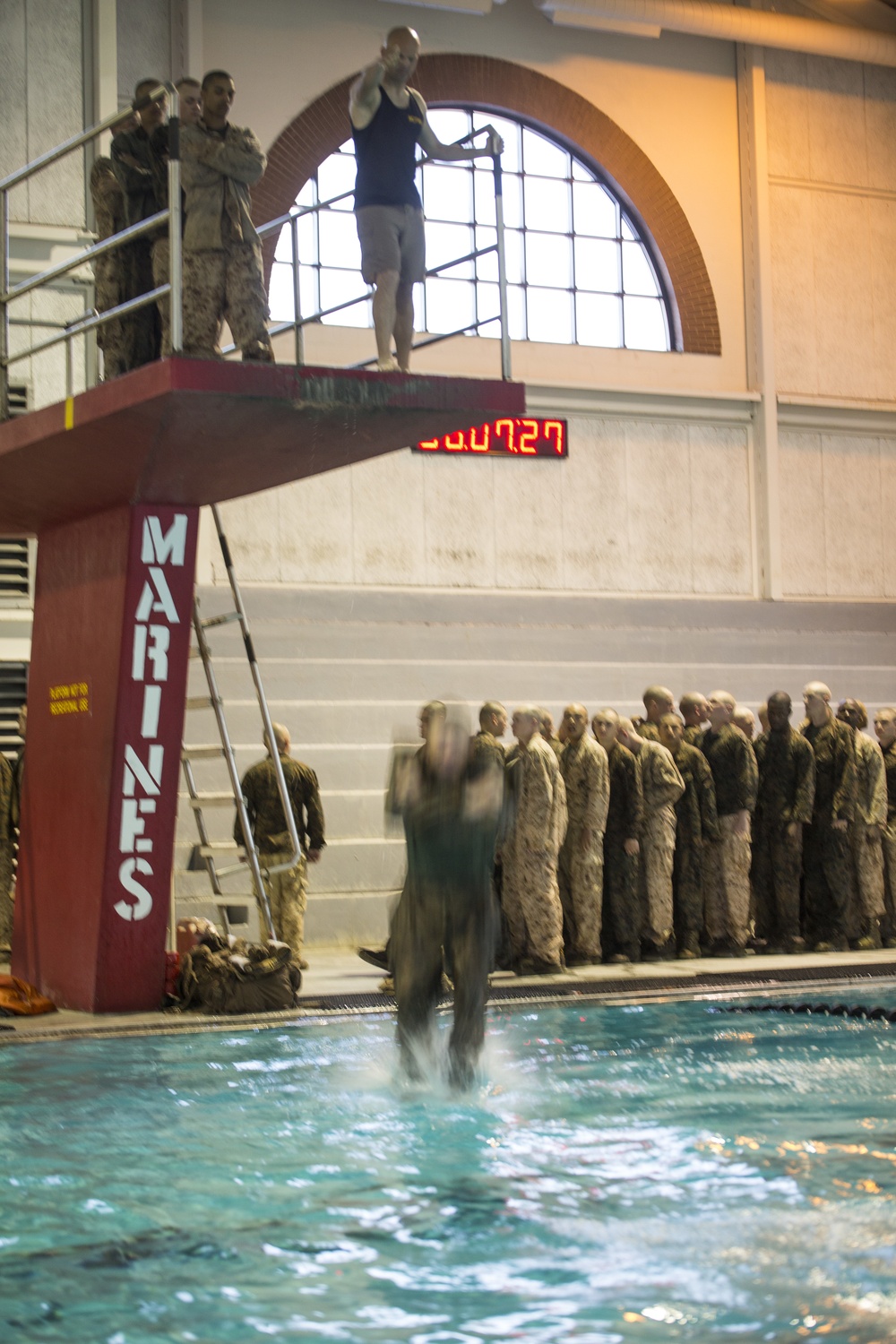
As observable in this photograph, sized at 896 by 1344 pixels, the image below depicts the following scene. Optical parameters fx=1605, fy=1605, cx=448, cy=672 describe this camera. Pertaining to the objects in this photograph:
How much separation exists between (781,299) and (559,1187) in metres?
14.8

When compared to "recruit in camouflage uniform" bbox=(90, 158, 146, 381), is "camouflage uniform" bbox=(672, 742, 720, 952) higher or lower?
lower

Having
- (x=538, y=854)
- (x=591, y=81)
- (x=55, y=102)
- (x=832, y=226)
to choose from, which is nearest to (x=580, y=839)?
(x=538, y=854)

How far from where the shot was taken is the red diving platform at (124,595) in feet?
27.9

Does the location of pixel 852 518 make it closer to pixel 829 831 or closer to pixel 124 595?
pixel 829 831

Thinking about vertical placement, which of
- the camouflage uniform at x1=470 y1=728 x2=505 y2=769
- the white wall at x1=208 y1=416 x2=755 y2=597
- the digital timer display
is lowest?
the camouflage uniform at x1=470 y1=728 x2=505 y2=769

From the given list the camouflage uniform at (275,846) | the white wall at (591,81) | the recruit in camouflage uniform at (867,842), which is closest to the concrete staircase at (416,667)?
the camouflage uniform at (275,846)

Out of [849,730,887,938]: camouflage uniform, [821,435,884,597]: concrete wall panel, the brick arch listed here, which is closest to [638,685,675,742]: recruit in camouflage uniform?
[849,730,887,938]: camouflage uniform

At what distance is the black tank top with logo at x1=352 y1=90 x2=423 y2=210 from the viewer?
28.8 feet

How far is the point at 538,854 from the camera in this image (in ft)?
37.7

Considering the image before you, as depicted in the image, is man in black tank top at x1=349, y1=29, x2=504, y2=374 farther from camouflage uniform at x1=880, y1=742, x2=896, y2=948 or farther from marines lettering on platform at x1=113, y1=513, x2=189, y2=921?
camouflage uniform at x1=880, y1=742, x2=896, y2=948

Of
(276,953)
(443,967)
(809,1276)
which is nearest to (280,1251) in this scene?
(809,1276)

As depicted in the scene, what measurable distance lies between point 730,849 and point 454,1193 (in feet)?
23.7

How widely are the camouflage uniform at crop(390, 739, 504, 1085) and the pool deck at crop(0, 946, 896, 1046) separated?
2.33 metres

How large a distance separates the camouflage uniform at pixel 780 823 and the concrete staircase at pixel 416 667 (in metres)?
3.02
